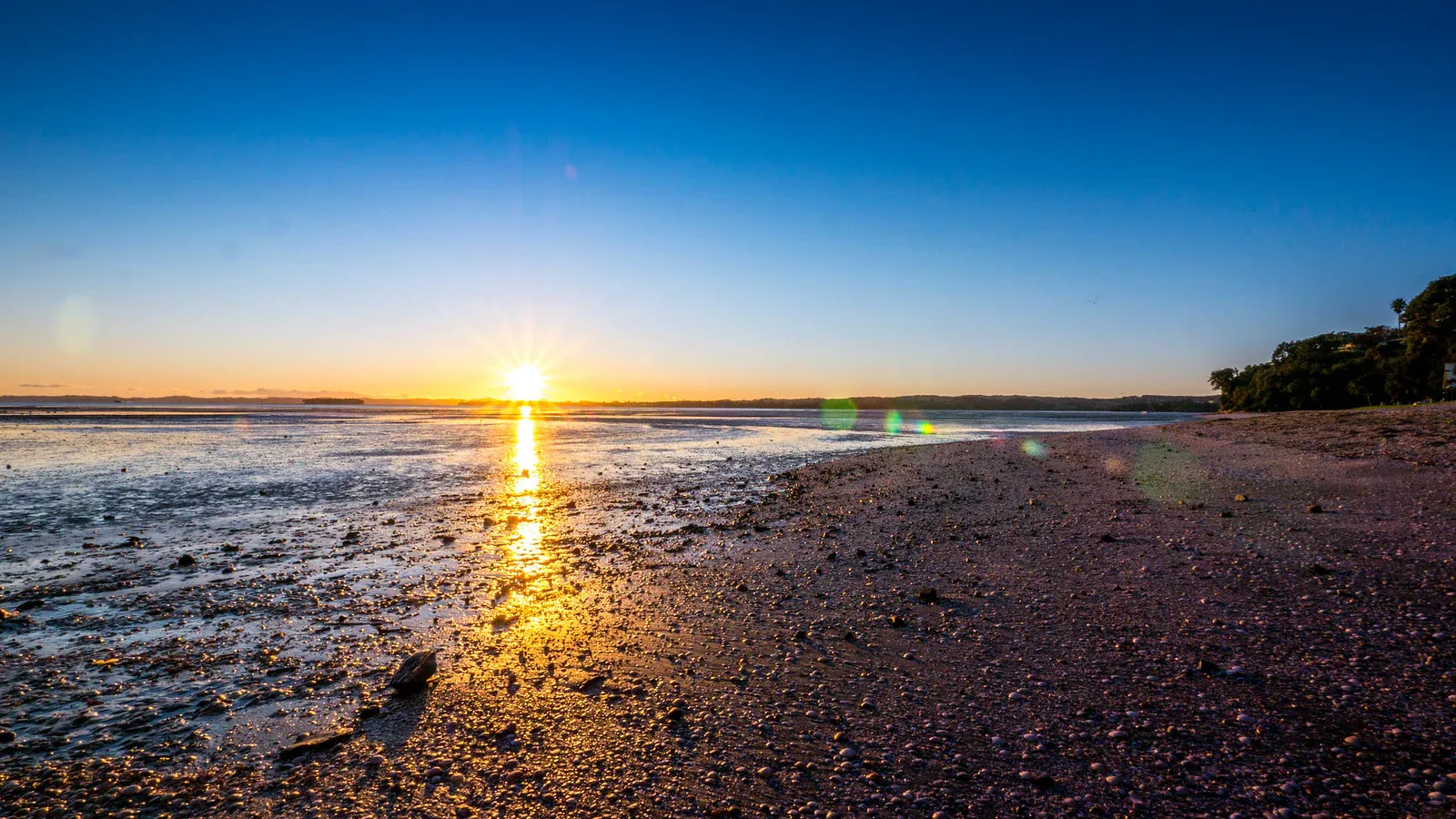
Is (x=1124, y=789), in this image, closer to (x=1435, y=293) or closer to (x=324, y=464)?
(x=324, y=464)

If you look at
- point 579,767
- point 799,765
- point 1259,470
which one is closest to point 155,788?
point 579,767

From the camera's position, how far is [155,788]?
4.39 meters

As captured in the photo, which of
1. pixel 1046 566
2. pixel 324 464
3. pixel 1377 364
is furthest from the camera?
pixel 1377 364

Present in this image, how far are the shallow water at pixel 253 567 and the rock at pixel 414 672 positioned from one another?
0.90 ft

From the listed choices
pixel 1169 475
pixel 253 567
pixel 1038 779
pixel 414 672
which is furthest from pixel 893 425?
pixel 1038 779

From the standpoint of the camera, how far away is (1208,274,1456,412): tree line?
146 feet

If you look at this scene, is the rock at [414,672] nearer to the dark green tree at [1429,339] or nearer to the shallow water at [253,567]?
the shallow water at [253,567]

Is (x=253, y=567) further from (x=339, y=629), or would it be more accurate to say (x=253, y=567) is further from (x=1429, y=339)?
(x=1429, y=339)

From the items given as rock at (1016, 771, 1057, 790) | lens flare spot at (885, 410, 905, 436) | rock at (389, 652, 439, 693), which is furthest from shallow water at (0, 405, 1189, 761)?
lens flare spot at (885, 410, 905, 436)

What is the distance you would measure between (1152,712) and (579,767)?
14.7 ft

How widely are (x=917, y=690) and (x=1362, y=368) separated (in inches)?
2739

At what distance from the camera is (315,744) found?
488 centimetres

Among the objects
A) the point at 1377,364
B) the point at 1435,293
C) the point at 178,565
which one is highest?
the point at 1435,293

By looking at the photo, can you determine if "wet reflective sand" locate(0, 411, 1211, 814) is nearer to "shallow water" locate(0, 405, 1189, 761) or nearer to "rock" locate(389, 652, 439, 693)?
"shallow water" locate(0, 405, 1189, 761)
